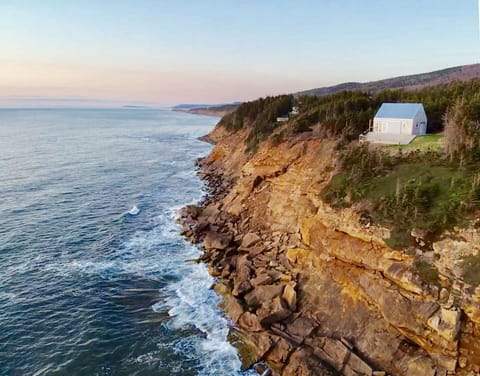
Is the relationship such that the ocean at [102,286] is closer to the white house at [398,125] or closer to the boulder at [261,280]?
the boulder at [261,280]

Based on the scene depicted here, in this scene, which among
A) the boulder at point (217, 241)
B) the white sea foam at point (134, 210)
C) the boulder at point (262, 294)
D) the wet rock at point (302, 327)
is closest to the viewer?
the wet rock at point (302, 327)

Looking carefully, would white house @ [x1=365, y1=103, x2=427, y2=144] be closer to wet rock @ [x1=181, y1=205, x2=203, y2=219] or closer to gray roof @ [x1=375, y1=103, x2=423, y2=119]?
gray roof @ [x1=375, y1=103, x2=423, y2=119]

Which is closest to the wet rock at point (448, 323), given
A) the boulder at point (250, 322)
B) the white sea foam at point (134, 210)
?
the boulder at point (250, 322)

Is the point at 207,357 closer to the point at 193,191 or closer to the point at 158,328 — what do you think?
the point at 158,328

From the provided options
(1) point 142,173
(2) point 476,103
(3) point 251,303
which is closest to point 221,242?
(3) point 251,303

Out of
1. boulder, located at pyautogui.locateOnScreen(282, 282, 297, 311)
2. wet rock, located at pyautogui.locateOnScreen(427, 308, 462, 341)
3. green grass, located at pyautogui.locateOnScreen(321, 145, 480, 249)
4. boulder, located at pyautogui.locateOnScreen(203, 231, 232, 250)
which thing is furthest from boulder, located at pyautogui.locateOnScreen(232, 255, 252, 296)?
wet rock, located at pyautogui.locateOnScreen(427, 308, 462, 341)

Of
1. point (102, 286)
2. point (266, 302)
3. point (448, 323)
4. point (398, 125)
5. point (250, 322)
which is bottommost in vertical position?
point (250, 322)

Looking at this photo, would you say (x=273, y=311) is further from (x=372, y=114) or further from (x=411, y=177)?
(x=372, y=114)

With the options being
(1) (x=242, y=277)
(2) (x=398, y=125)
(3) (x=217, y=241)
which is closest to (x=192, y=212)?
(3) (x=217, y=241)
